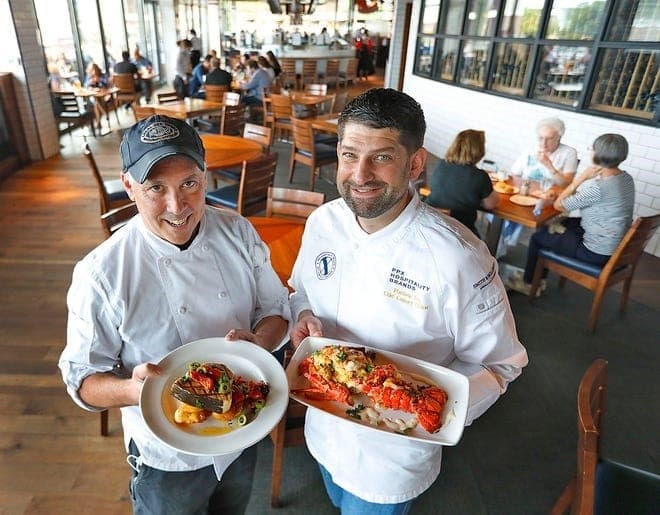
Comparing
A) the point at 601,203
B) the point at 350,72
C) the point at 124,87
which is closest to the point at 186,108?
the point at 124,87

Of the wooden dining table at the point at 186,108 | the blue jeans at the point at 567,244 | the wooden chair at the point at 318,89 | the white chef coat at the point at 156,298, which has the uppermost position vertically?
the white chef coat at the point at 156,298

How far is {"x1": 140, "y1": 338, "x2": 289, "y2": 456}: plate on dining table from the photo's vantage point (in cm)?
104

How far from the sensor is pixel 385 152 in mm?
1167

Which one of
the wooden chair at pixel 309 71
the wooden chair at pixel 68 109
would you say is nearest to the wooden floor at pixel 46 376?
the wooden chair at pixel 68 109

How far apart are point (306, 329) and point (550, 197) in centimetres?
270

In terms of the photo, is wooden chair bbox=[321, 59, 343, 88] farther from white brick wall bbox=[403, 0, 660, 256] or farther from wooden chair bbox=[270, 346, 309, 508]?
wooden chair bbox=[270, 346, 309, 508]

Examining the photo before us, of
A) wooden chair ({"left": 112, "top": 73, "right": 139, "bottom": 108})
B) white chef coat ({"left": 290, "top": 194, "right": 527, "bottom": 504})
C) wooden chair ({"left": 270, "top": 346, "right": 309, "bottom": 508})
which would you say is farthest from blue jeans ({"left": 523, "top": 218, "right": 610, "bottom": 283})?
wooden chair ({"left": 112, "top": 73, "right": 139, "bottom": 108})

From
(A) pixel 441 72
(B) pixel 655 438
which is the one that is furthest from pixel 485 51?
(B) pixel 655 438

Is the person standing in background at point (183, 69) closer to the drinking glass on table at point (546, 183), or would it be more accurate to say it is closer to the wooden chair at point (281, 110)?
the wooden chair at point (281, 110)

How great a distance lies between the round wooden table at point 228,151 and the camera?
4035mm

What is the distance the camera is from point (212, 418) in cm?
112

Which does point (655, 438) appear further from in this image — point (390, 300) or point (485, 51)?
point (485, 51)

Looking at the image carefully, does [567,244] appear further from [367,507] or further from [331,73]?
[331,73]

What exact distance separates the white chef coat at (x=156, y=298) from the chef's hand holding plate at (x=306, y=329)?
138 millimetres
